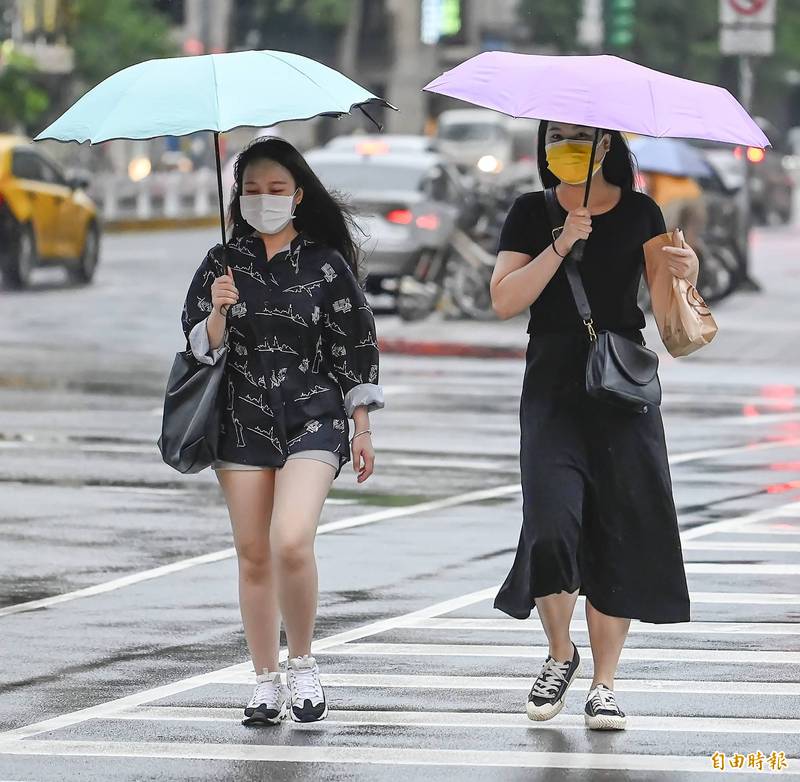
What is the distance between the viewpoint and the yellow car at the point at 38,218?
28.3 meters

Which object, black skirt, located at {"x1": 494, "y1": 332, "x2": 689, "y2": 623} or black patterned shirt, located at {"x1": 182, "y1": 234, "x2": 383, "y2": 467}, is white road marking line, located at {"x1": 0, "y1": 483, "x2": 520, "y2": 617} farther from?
black skirt, located at {"x1": 494, "y1": 332, "x2": 689, "y2": 623}

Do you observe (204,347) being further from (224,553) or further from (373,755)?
(224,553)

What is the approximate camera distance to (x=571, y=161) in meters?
7.07

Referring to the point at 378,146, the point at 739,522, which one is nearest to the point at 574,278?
the point at 739,522

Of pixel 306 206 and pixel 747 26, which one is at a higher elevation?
pixel 306 206

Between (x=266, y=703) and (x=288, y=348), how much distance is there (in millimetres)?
1053

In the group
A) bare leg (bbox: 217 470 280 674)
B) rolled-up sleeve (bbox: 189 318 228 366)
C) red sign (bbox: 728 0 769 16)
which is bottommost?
bare leg (bbox: 217 470 280 674)

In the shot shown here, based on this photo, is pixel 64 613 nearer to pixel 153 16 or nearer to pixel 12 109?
pixel 12 109

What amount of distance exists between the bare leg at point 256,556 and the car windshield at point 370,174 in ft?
60.7

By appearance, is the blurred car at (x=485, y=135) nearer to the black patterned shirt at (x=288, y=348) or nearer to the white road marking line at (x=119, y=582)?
the white road marking line at (x=119, y=582)

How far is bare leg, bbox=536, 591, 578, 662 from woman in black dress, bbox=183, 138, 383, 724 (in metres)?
0.66

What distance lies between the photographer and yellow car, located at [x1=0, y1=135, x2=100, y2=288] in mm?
28344

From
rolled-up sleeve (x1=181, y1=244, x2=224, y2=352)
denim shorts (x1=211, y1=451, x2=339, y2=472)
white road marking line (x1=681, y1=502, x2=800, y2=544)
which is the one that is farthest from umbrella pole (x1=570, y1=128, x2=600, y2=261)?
white road marking line (x1=681, y1=502, x2=800, y2=544)

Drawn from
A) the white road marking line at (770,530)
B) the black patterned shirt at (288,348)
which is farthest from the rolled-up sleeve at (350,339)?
the white road marking line at (770,530)
